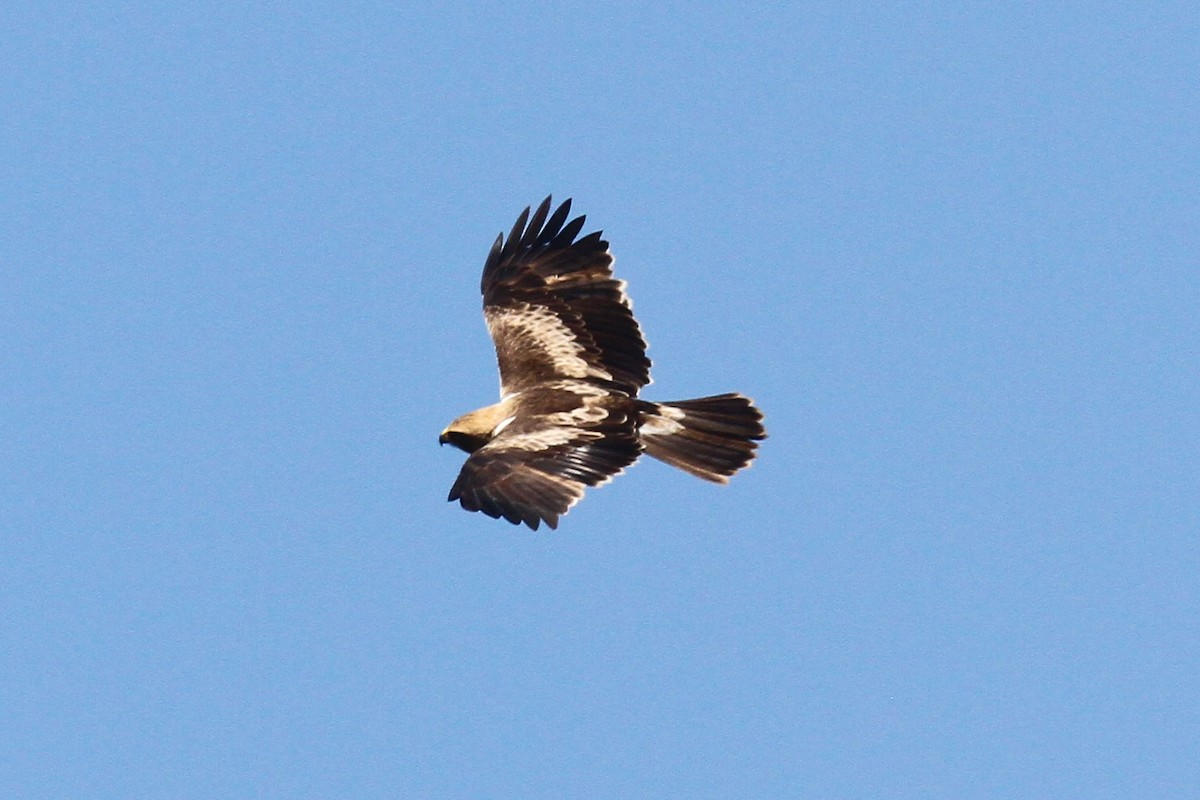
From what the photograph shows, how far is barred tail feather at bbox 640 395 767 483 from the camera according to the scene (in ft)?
43.5

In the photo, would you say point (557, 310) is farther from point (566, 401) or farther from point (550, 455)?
point (550, 455)

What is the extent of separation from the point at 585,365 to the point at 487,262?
150cm

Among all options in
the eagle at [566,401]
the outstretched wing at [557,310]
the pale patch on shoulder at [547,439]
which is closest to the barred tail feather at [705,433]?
the eagle at [566,401]

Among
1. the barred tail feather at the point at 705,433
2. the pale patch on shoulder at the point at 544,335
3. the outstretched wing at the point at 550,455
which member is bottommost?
the outstretched wing at the point at 550,455

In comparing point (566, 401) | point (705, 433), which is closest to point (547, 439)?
point (566, 401)

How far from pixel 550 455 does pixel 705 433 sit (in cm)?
175

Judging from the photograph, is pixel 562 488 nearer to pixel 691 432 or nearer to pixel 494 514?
pixel 494 514

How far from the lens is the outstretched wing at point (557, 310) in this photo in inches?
531

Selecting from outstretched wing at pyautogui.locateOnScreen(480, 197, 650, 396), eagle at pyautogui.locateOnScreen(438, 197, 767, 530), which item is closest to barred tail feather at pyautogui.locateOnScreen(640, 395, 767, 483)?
eagle at pyautogui.locateOnScreen(438, 197, 767, 530)

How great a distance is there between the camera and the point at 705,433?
13367 mm

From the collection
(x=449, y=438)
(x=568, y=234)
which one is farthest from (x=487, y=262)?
(x=449, y=438)

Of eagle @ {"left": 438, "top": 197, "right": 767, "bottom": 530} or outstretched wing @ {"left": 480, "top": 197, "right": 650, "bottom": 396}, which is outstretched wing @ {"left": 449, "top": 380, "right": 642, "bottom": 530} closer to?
eagle @ {"left": 438, "top": 197, "right": 767, "bottom": 530}

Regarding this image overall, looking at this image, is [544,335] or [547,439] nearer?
[547,439]

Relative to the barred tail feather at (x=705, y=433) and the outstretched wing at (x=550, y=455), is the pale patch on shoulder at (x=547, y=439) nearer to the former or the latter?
the outstretched wing at (x=550, y=455)
